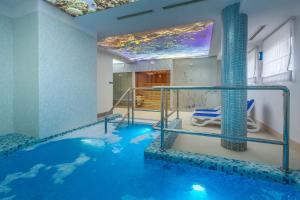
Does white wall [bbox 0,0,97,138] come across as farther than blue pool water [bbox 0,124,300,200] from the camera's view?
Yes

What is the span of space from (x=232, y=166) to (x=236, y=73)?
143 cm

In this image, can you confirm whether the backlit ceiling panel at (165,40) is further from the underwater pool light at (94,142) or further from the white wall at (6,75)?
the underwater pool light at (94,142)

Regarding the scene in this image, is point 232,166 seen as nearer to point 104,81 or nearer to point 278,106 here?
point 278,106

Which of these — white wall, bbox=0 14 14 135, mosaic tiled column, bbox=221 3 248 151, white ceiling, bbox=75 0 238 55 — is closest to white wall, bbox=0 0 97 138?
white wall, bbox=0 14 14 135

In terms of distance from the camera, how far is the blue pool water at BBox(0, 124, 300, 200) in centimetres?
149

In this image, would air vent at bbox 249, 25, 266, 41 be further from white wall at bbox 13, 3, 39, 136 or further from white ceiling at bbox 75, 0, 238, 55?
white wall at bbox 13, 3, 39, 136

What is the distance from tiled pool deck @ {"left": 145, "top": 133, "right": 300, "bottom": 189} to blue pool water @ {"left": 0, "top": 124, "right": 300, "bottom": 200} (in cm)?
7

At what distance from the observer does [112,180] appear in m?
1.72

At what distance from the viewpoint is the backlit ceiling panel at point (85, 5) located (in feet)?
9.28

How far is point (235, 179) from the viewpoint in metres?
1.76

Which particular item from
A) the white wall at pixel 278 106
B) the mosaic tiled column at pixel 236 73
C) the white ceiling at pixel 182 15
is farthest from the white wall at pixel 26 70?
the white wall at pixel 278 106

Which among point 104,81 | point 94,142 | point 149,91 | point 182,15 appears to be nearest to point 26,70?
point 94,142

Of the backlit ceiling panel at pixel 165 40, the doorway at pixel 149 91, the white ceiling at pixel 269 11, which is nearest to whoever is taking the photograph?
the white ceiling at pixel 269 11

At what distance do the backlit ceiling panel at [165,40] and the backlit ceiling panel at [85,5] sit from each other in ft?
5.41
